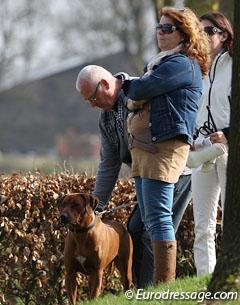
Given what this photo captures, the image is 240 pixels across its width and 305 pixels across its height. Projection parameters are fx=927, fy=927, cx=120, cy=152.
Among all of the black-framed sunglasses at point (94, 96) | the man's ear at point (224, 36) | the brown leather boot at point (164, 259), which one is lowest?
the brown leather boot at point (164, 259)

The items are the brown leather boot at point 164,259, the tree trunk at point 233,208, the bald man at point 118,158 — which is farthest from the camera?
the bald man at point 118,158

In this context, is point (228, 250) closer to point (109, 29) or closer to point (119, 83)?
point (119, 83)

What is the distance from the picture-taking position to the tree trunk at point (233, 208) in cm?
544

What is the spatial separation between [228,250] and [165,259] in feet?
3.54

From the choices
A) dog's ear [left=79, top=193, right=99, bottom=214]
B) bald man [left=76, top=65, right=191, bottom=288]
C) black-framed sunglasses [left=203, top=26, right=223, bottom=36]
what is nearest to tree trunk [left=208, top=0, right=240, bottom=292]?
bald man [left=76, top=65, right=191, bottom=288]

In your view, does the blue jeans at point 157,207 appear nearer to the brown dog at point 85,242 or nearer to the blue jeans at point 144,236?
the brown dog at point 85,242

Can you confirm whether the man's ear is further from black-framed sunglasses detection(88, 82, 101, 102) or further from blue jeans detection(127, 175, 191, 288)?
black-framed sunglasses detection(88, 82, 101, 102)

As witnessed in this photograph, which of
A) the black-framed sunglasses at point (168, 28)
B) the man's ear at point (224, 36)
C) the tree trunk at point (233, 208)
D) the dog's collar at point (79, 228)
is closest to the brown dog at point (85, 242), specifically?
the dog's collar at point (79, 228)

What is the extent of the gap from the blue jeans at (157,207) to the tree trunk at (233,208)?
0.89 metres

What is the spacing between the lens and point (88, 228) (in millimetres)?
6793

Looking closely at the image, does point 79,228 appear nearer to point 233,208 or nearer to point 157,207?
point 157,207

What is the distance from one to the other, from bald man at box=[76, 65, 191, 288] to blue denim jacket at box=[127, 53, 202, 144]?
0.30 meters

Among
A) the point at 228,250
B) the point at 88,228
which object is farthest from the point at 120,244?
the point at 228,250

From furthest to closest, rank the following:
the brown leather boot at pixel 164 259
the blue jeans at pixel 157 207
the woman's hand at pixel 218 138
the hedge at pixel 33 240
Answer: the hedge at pixel 33 240
the woman's hand at pixel 218 138
the brown leather boot at pixel 164 259
the blue jeans at pixel 157 207
